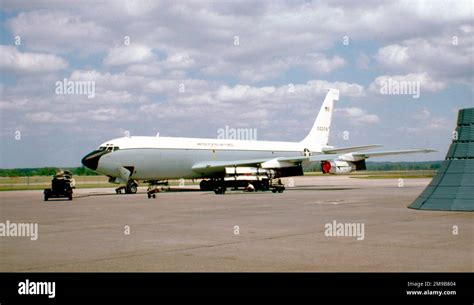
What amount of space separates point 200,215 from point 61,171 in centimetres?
1467

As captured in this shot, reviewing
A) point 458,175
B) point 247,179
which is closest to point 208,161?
point 247,179

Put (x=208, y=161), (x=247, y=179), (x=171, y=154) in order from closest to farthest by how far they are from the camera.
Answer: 1. (x=247, y=179)
2. (x=171, y=154)
3. (x=208, y=161)

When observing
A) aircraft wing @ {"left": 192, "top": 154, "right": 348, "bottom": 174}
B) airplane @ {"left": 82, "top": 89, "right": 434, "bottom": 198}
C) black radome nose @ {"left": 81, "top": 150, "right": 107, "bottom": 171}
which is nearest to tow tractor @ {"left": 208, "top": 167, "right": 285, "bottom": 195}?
airplane @ {"left": 82, "top": 89, "right": 434, "bottom": 198}

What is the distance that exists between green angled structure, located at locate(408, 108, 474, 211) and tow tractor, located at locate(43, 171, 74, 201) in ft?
65.6

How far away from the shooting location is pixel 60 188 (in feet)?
104

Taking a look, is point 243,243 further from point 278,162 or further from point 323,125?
point 323,125

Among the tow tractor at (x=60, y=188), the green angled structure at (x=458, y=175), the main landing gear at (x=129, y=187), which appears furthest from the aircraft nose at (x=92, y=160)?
the green angled structure at (x=458, y=175)

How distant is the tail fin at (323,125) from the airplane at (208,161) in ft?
14.3

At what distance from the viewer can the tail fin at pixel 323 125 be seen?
181 ft

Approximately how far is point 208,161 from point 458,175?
26.9 metres

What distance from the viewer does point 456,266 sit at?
372 inches

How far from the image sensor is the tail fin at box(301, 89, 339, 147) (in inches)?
2169

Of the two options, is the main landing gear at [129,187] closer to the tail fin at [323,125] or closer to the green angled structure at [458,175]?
the tail fin at [323,125]
